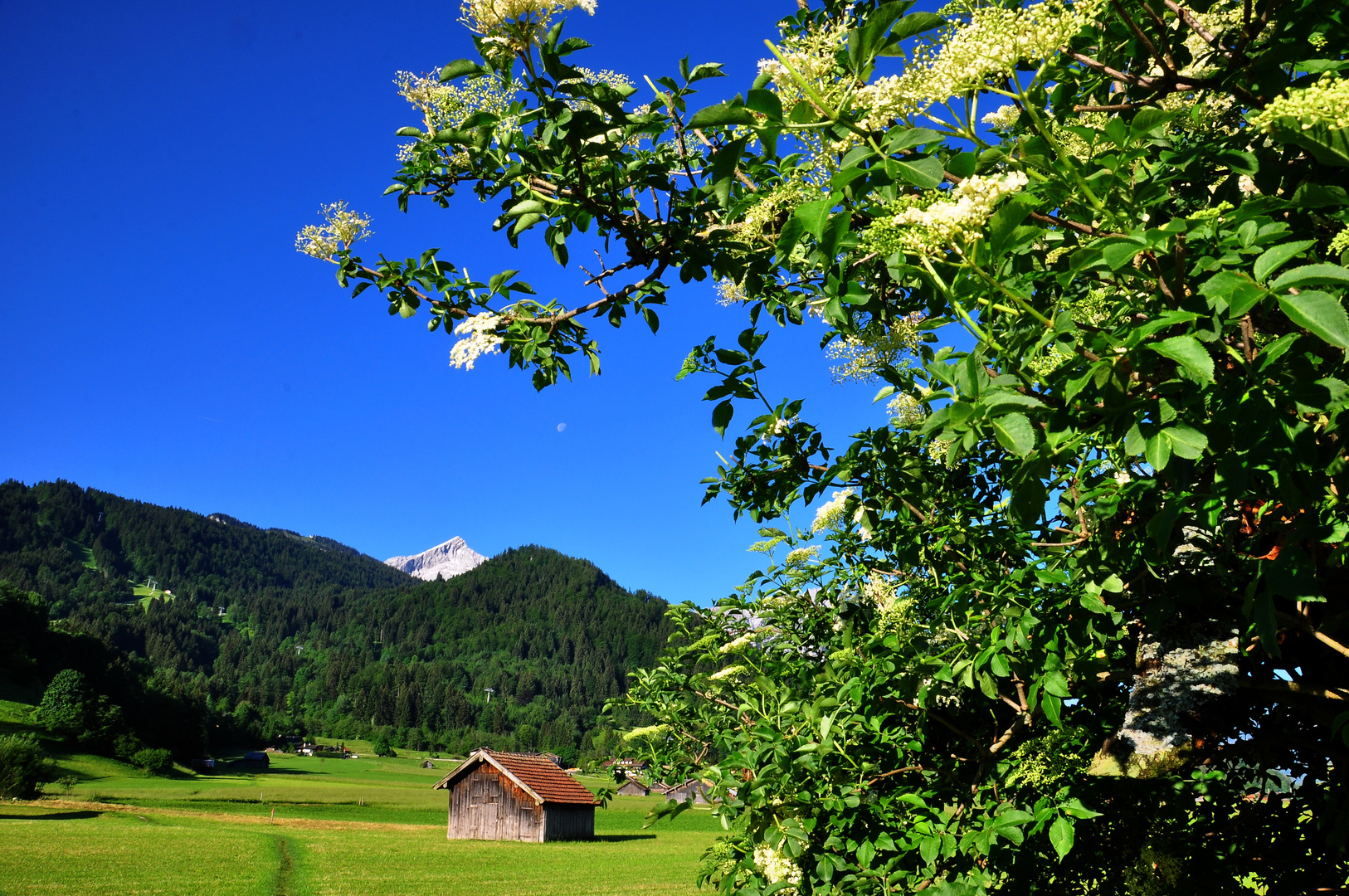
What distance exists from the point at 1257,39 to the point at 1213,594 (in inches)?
83.1

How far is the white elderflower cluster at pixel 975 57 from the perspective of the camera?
168 centimetres

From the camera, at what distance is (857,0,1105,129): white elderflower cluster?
66.0 inches

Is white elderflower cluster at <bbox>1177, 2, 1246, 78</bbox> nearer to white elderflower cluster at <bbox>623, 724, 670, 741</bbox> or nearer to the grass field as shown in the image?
white elderflower cluster at <bbox>623, 724, 670, 741</bbox>

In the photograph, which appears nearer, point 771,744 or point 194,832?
point 771,744

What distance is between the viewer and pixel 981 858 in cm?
300

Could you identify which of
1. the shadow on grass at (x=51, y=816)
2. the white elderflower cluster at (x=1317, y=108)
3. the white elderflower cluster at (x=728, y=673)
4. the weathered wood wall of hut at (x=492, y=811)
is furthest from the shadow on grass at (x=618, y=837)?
the white elderflower cluster at (x=1317, y=108)

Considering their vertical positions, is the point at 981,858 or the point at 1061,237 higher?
the point at 1061,237

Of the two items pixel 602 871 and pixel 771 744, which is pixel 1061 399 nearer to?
pixel 771 744

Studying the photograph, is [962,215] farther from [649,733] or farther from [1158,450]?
[649,733]

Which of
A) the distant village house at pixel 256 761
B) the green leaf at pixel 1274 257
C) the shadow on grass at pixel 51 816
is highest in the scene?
the green leaf at pixel 1274 257

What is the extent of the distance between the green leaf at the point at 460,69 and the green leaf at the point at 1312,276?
215 centimetres

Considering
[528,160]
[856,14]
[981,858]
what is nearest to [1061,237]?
[856,14]

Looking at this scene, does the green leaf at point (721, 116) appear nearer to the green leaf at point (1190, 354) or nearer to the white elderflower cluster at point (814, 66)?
the white elderflower cluster at point (814, 66)

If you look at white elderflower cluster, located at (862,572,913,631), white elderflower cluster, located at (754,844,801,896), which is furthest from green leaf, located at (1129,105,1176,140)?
white elderflower cluster, located at (754,844,801,896)
